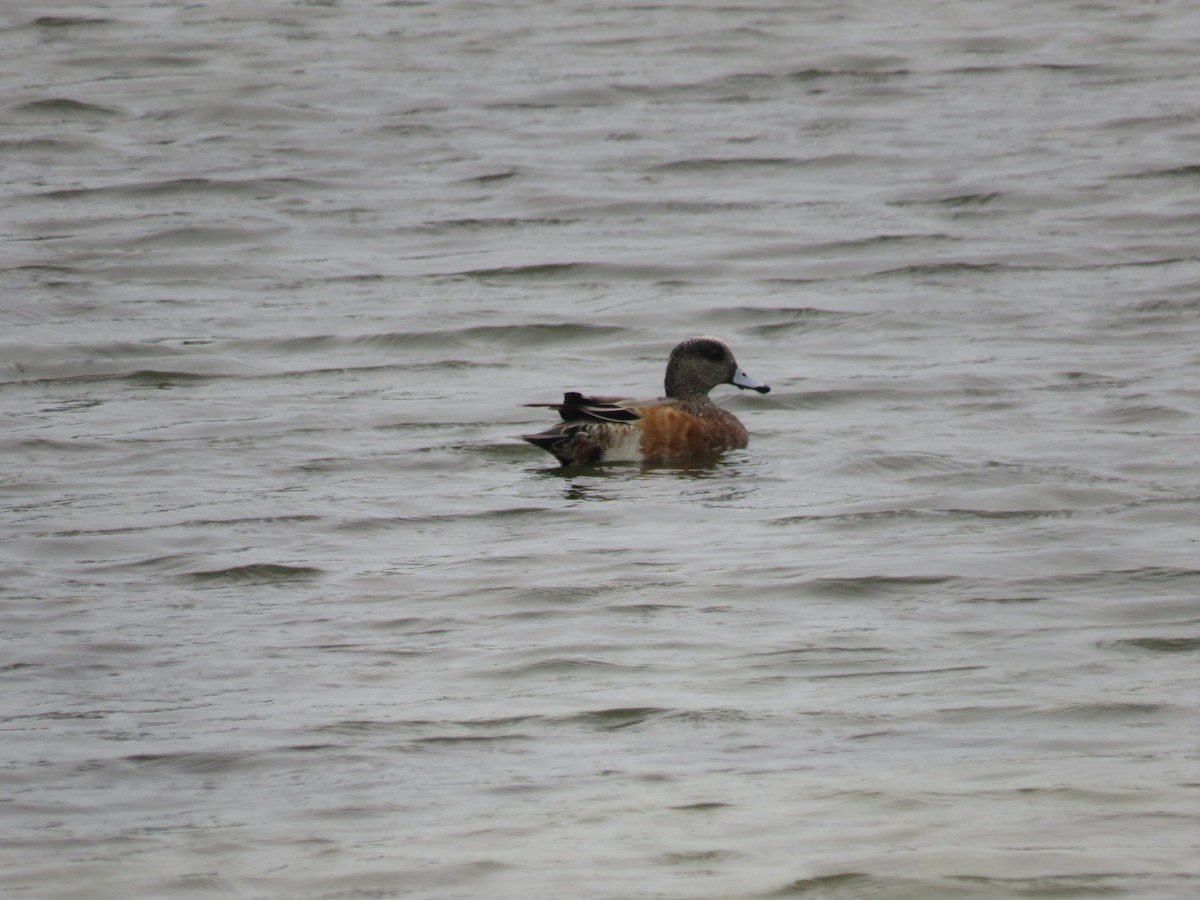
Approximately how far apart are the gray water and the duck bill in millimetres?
230

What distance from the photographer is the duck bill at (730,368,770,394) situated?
34.9 ft

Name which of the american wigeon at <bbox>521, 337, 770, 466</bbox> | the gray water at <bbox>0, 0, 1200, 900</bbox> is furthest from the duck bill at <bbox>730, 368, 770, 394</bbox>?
the gray water at <bbox>0, 0, 1200, 900</bbox>

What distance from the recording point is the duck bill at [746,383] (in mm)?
10625

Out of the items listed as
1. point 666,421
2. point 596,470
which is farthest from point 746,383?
point 596,470

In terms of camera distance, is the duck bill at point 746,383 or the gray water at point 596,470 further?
the duck bill at point 746,383

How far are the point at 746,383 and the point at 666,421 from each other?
0.61 m

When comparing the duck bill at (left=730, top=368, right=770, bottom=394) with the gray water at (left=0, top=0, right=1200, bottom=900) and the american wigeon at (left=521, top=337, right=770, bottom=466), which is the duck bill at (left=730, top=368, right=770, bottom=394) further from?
the gray water at (left=0, top=0, right=1200, bottom=900)

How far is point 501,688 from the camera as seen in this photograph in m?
6.45

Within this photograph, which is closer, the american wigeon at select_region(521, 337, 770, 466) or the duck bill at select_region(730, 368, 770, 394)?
the american wigeon at select_region(521, 337, 770, 466)

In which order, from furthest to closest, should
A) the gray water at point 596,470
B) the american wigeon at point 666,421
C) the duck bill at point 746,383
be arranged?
the duck bill at point 746,383, the american wigeon at point 666,421, the gray water at point 596,470

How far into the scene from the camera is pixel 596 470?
998 cm

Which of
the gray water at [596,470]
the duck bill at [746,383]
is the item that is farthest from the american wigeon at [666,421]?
the gray water at [596,470]

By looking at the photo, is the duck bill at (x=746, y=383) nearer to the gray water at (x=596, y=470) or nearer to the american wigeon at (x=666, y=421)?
the american wigeon at (x=666, y=421)

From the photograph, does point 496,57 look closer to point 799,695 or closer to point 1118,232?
point 1118,232
